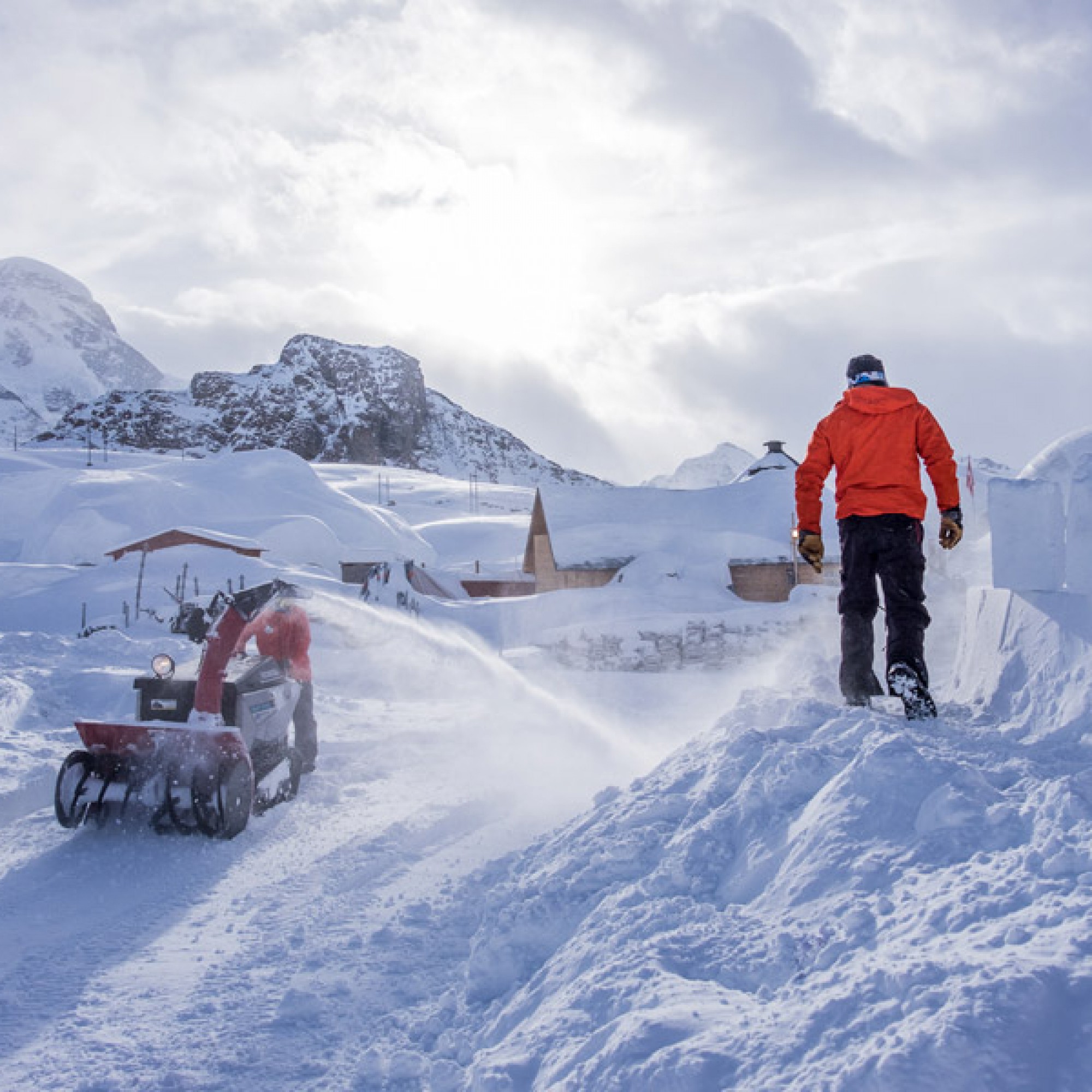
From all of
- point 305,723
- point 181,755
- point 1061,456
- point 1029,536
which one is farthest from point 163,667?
point 1061,456

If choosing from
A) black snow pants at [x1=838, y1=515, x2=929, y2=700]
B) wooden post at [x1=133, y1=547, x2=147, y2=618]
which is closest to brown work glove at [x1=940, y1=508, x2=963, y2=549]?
black snow pants at [x1=838, y1=515, x2=929, y2=700]

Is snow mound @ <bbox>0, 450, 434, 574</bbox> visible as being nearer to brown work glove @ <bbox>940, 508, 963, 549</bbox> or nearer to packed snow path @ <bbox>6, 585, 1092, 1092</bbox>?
packed snow path @ <bbox>6, 585, 1092, 1092</bbox>

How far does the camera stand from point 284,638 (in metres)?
6.22

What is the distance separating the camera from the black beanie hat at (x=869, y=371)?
15.5ft

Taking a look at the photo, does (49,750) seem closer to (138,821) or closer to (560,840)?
(138,821)

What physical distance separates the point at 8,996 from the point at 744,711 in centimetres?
327

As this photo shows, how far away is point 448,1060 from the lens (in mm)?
2617

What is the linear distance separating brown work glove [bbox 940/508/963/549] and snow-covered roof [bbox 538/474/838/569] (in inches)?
901

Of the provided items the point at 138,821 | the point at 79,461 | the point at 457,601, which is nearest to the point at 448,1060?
the point at 138,821

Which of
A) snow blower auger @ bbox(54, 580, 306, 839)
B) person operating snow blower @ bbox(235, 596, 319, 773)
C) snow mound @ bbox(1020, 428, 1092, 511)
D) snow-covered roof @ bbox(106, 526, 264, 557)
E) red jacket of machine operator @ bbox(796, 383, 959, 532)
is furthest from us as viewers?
snow-covered roof @ bbox(106, 526, 264, 557)

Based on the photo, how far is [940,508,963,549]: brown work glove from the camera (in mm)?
4473

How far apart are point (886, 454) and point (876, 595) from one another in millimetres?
729

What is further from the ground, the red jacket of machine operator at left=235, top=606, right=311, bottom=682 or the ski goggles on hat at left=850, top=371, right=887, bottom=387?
the ski goggles on hat at left=850, top=371, right=887, bottom=387

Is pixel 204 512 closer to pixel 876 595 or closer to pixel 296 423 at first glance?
pixel 876 595
